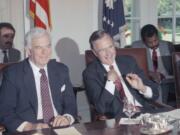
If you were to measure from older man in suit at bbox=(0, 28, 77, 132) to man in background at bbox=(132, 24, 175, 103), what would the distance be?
1716 mm

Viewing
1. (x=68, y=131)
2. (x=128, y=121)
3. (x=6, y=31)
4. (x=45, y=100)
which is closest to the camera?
(x=68, y=131)

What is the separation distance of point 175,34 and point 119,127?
3724 mm

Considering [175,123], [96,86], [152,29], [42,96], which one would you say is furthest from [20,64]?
[152,29]

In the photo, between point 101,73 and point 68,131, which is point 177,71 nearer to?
point 101,73

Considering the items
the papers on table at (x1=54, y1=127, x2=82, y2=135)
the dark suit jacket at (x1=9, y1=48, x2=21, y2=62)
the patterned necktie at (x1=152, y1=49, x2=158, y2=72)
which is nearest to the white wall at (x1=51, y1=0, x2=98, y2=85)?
the dark suit jacket at (x1=9, y1=48, x2=21, y2=62)

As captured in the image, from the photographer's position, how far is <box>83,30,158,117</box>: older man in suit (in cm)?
262

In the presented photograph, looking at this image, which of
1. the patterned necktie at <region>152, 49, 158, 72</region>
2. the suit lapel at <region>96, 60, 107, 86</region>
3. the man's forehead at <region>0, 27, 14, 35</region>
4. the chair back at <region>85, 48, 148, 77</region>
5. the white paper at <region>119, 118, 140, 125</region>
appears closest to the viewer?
the white paper at <region>119, 118, 140, 125</region>

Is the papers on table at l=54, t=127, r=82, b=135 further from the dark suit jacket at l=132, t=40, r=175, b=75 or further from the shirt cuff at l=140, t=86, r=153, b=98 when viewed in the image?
the dark suit jacket at l=132, t=40, r=175, b=75

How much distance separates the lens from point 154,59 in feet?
13.7

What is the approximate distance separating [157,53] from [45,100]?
1.99m

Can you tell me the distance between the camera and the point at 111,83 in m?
2.63

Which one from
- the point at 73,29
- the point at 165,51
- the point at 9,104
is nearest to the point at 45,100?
the point at 9,104

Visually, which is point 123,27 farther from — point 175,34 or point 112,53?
point 112,53

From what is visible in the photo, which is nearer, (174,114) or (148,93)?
(174,114)
